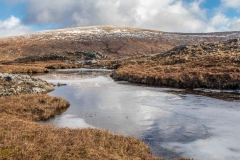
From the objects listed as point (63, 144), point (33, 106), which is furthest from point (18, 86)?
point (63, 144)

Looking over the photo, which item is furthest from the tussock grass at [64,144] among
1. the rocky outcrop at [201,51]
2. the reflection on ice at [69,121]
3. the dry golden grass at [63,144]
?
the rocky outcrop at [201,51]

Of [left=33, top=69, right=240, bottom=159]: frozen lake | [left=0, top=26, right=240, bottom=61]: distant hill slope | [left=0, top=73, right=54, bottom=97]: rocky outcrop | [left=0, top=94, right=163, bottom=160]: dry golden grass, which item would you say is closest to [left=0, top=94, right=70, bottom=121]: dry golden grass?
[left=33, top=69, right=240, bottom=159]: frozen lake

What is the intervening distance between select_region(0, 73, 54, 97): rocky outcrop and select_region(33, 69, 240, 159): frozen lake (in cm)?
560

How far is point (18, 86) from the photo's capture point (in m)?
30.0

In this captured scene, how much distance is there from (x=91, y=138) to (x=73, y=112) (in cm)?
916

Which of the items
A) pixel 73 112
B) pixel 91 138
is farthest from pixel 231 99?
pixel 91 138

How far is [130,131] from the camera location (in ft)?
51.0

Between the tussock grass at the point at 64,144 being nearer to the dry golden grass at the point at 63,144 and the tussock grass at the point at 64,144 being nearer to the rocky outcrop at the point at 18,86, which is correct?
the dry golden grass at the point at 63,144

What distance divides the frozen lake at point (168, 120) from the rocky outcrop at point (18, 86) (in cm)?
560

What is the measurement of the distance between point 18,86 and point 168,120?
19783mm

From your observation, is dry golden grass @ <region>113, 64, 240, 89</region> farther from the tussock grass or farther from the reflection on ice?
the tussock grass

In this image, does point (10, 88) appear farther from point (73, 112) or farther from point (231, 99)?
point (231, 99)

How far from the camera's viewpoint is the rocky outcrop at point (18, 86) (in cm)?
2824

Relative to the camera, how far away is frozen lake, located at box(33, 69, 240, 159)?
42.0 ft
